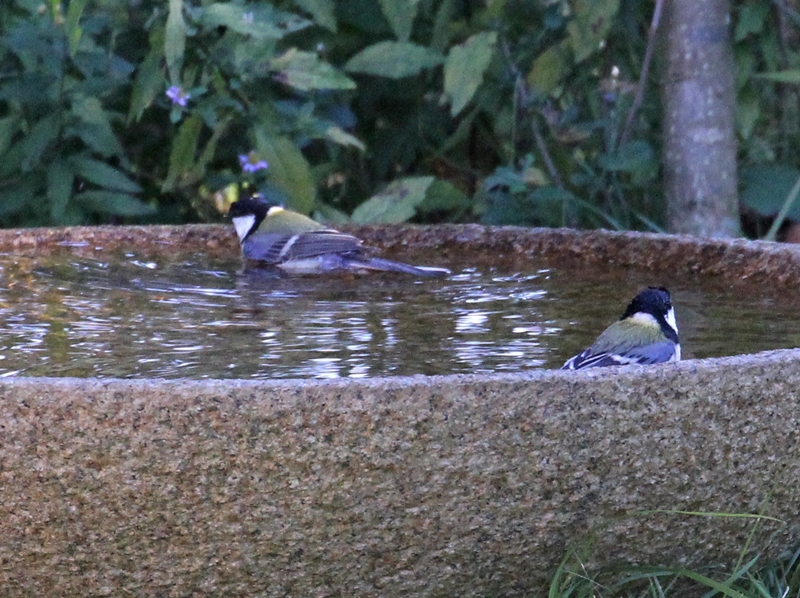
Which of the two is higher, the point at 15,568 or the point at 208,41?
the point at 208,41

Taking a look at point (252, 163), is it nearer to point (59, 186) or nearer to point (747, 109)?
point (59, 186)

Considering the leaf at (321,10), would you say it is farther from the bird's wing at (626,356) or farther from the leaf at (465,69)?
the bird's wing at (626,356)

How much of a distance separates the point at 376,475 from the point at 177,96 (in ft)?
7.83

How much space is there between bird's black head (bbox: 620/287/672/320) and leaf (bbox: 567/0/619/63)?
67.0 inches

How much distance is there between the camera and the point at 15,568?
1.36 metres

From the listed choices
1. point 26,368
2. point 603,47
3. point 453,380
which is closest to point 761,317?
point 453,380

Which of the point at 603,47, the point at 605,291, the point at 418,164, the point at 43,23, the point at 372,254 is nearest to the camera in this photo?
the point at 605,291

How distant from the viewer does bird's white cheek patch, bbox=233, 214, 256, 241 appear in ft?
9.99

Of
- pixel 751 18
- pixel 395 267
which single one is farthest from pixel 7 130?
pixel 751 18

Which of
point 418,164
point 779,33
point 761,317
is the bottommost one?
point 761,317

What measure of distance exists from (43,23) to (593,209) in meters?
1.81

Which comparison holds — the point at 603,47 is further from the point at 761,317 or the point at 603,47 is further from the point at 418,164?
the point at 761,317

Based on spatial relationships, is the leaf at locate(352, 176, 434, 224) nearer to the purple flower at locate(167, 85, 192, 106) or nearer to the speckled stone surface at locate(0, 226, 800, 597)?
the purple flower at locate(167, 85, 192, 106)

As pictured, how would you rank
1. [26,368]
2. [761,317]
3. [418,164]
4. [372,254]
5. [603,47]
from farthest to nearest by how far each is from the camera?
1. [418,164]
2. [603,47]
3. [372,254]
4. [761,317]
5. [26,368]
